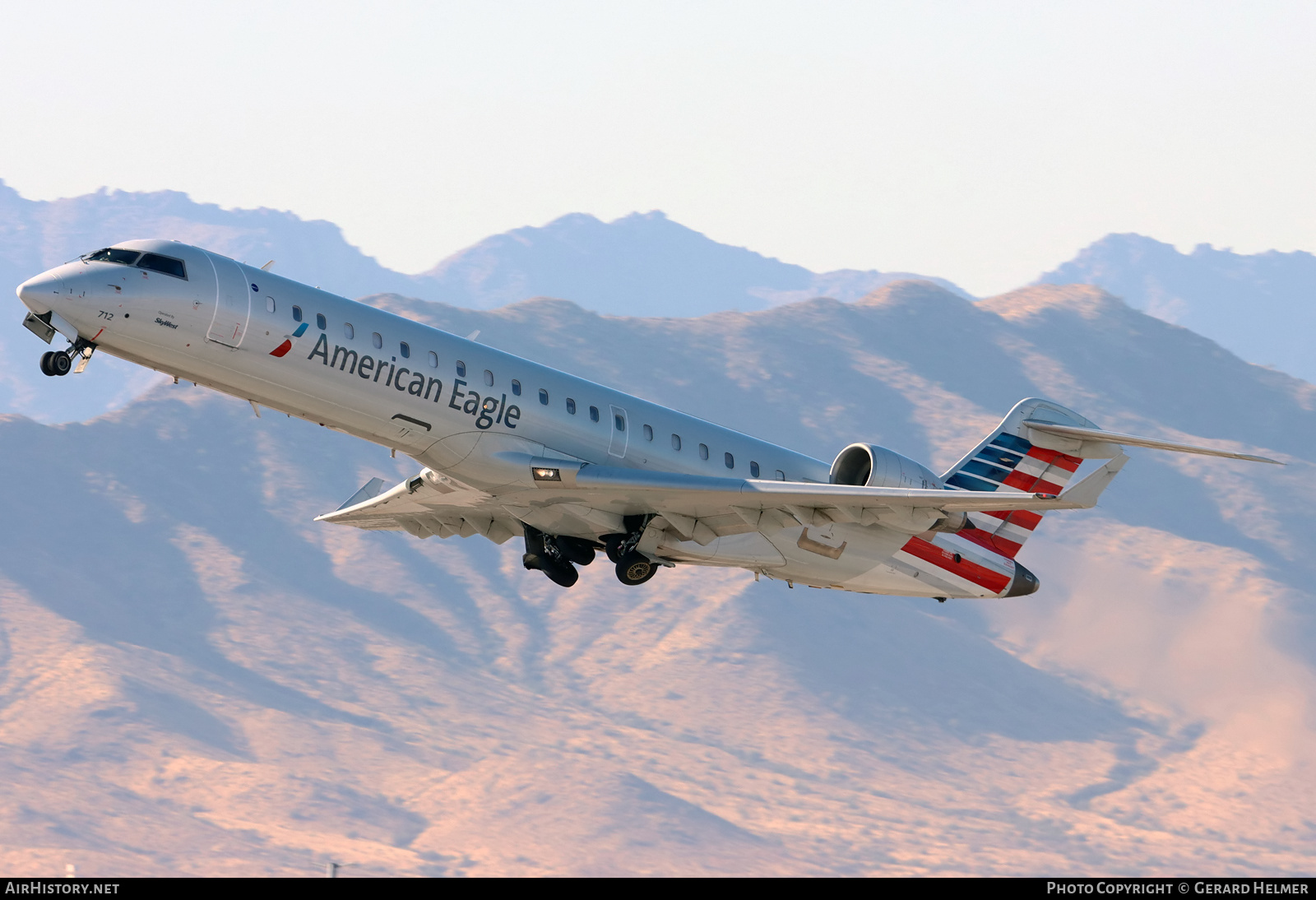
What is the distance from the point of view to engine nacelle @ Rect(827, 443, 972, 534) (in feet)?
89.9

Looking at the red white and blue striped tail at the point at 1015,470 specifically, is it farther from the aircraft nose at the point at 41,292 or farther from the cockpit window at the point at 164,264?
the aircraft nose at the point at 41,292

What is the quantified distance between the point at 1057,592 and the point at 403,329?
155 meters

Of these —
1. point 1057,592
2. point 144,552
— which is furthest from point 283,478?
point 1057,592

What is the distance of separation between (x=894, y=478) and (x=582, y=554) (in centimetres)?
561

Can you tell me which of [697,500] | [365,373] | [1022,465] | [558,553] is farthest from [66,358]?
[1022,465]

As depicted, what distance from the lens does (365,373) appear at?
25609 millimetres

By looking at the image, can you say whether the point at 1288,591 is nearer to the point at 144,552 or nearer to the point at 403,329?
the point at 144,552

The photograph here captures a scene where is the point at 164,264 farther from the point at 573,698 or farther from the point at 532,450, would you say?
the point at 573,698

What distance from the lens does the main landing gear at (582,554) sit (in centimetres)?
2852

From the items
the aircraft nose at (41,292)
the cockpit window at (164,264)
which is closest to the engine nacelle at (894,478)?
the cockpit window at (164,264)

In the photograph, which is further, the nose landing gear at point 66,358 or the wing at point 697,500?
the wing at point 697,500

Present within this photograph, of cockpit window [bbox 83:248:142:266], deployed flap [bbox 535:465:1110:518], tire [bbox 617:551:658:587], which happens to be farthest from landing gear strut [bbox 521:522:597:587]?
cockpit window [bbox 83:248:142:266]

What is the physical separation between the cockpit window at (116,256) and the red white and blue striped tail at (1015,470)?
16.2 metres

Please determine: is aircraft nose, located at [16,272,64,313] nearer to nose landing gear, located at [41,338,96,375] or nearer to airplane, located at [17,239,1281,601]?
airplane, located at [17,239,1281,601]
